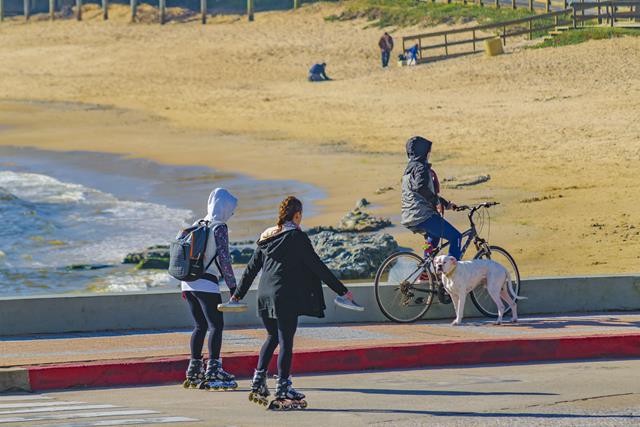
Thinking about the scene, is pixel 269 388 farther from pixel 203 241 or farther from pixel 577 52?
pixel 577 52

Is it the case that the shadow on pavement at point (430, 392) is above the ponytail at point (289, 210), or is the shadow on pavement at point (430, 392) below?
below

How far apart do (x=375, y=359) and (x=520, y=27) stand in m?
40.8

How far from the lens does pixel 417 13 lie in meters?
59.1

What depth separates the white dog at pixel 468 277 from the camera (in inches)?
497

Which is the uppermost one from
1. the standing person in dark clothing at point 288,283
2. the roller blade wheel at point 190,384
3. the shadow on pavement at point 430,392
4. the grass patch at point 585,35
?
the grass patch at point 585,35

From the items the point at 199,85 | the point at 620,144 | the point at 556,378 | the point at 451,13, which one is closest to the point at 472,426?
the point at 556,378

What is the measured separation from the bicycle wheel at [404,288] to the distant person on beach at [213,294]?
276 cm

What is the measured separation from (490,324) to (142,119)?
30607 mm

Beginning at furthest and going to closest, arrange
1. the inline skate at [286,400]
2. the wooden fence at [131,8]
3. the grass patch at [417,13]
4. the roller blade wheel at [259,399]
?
1. the wooden fence at [131,8]
2. the grass patch at [417,13]
3. the roller blade wheel at [259,399]
4. the inline skate at [286,400]

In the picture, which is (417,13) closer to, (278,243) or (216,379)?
(216,379)

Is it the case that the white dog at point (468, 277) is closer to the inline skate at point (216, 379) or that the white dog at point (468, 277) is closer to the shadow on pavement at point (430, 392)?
the shadow on pavement at point (430, 392)

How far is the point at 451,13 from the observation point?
189ft

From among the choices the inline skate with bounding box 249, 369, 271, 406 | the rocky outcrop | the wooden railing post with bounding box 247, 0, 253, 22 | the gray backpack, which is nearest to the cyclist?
the gray backpack

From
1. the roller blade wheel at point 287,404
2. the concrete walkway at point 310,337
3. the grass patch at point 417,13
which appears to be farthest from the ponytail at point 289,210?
the grass patch at point 417,13
